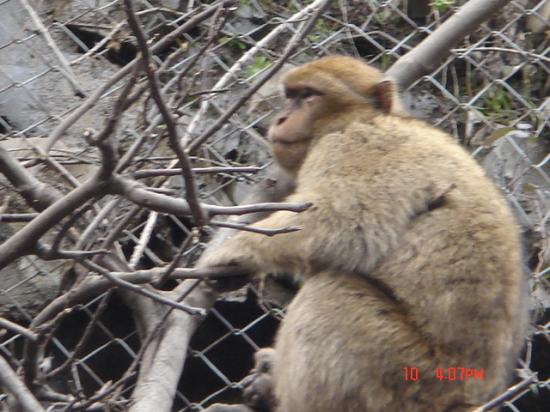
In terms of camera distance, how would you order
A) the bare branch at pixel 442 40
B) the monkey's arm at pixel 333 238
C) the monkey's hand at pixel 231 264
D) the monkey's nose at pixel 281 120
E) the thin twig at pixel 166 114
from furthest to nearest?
1. the bare branch at pixel 442 40
2. the monkey's nose at pixel 281 120
3. the monkey's hand at pixel 231 264
4. the monkey's arm at pixel 333 238
5. the thin twig at pixel 166 114

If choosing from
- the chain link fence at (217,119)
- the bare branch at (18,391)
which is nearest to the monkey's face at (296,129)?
the chain link fence at (217,119)

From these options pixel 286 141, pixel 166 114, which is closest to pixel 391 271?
pixel 286 141

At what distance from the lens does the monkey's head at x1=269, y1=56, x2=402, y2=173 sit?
186 inches

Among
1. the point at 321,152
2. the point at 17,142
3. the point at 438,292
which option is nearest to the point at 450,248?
the point at 438,292

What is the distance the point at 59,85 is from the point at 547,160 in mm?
2420

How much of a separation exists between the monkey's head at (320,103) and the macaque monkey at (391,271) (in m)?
0.02

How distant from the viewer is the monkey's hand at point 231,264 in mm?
4406

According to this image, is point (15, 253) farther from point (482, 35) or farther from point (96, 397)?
point (482, 35)
